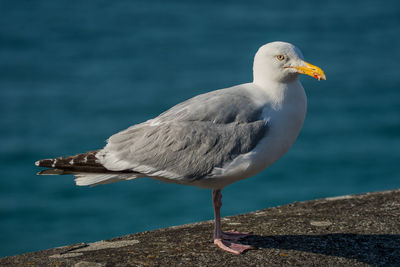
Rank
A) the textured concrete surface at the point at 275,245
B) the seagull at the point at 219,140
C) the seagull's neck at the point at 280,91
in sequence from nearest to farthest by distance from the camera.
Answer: the textured concrete surface at the point at 275,245
the seagull at the point at 219,140
the seagull's neck at the point at 280,91

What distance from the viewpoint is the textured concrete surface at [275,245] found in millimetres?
5367

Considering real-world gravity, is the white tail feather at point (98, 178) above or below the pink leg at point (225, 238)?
above

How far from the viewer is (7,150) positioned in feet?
54.5

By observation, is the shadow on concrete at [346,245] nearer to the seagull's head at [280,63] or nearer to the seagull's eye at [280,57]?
the seagull's head at [280,63]

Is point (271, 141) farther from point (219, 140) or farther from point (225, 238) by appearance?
point (225, 238)

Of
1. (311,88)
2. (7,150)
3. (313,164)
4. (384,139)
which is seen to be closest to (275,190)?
(313,164)

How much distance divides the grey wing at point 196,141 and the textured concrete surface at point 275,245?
72 cm

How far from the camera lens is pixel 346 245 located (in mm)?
5664

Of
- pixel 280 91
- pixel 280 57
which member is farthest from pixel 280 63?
pixel 280 91

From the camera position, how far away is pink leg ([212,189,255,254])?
5574mm

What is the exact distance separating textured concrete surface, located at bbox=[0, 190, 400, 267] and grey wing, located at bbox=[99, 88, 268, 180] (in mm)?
716

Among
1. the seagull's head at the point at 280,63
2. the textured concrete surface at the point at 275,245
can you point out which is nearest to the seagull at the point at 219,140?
the seagull's head at the point at 280,63

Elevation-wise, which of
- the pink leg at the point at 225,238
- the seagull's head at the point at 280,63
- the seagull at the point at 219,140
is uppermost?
the seagull's head at the point at 280,63

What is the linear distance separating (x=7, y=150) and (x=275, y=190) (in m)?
6.97
